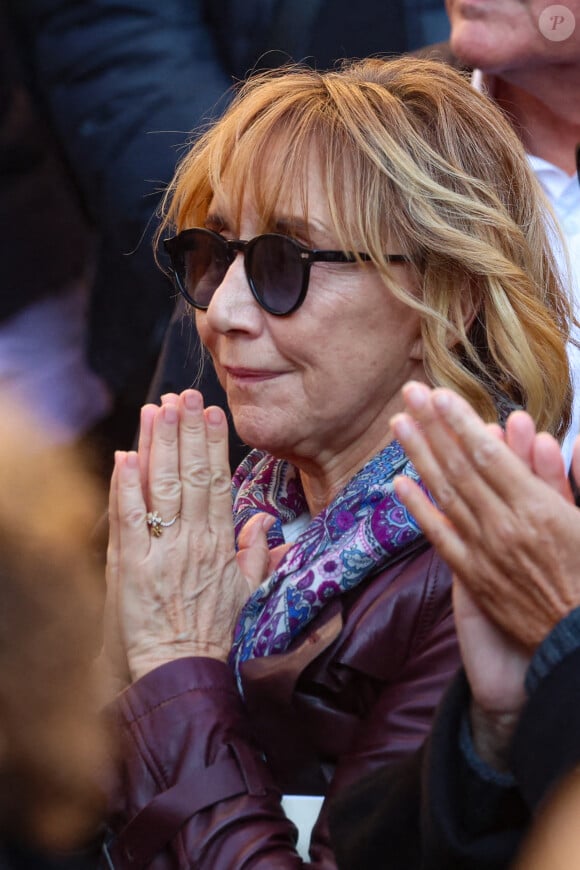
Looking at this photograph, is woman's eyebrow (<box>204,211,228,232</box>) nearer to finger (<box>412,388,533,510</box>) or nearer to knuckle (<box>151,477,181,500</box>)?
knuckle (<box>151,477,181,500</box>)

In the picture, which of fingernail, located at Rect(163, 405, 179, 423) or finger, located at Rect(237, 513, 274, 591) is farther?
finger, located at Rect(237, 513, 274, 591)

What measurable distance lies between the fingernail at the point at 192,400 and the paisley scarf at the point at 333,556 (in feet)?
0.89

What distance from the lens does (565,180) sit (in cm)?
243

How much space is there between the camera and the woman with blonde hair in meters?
1.63

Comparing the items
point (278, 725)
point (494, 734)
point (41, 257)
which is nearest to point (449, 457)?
point (494, 734)

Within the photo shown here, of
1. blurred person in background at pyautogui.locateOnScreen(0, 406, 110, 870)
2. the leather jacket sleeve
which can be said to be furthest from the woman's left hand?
blurred person in background at pyautogui.locateOnScreen(0, 406, 110, 870)

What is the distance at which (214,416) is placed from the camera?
1.87 metres

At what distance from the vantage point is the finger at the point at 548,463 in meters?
1.09

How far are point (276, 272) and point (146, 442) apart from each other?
1.17 feet

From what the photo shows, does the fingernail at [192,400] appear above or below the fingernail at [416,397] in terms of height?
below

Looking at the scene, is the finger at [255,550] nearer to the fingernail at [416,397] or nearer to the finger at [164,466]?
the finger at [164,466]

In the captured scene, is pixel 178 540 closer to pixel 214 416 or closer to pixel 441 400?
pixel 214 416

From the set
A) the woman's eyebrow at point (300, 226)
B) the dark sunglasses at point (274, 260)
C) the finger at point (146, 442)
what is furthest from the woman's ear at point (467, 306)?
the finger at point (146, 442)
